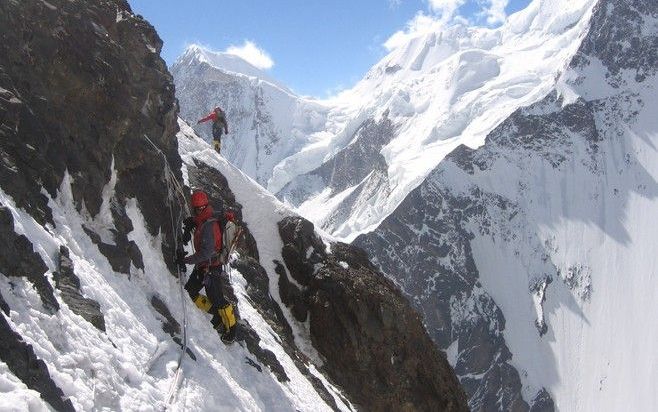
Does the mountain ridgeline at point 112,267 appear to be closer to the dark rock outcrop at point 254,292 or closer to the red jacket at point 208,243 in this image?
the dark rock outcrop at point 254,292

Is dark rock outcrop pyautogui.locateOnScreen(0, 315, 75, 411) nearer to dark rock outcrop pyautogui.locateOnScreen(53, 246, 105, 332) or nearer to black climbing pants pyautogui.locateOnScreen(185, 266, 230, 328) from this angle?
dark rock outcrop pyautogui.locateOnScreen(53, 246, 105, 332)

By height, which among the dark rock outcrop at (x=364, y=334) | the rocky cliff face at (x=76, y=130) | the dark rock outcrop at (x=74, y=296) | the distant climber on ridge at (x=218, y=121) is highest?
the distant climber on ridge at (x=218, y=121)

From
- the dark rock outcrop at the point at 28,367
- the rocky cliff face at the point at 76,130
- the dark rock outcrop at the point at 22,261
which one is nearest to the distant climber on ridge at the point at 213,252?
the rocky cliff face at the point at 76,130

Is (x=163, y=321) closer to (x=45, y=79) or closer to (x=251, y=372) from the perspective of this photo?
(x=251, y=372)

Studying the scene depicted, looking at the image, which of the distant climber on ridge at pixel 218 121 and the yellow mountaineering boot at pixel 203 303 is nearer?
the yellow mountaineering boot at pixel 203 303

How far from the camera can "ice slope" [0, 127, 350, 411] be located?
979 centimetres

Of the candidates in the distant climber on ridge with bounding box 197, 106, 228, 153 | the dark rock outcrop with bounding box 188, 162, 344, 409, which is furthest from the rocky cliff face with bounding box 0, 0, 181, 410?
the distant climber on ridge with bounding box 197, 106, 228, 153

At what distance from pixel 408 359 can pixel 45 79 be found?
20.4 metres

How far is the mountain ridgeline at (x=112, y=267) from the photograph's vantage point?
33.6ft

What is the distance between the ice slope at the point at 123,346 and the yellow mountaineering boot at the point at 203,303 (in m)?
0.33

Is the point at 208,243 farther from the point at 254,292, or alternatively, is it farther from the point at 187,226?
the point at 254,292

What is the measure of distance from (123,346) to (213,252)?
3.95 metres

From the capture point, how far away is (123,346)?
11.8 m

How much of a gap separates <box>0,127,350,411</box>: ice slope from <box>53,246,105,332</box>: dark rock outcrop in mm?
178
